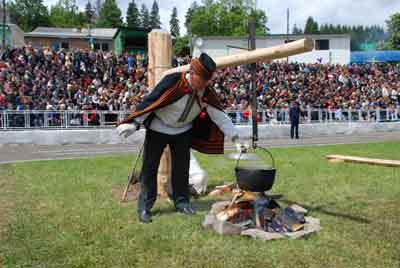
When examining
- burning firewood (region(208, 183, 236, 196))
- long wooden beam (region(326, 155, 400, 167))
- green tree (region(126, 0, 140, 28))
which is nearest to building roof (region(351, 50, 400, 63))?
long wooden beam (region(326, 155, 400, 167))

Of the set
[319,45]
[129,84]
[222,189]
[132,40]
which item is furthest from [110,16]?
[222,189]

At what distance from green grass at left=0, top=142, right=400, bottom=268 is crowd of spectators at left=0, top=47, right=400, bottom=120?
26.2 ft

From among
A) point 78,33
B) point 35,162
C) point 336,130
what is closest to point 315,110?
point 336,130

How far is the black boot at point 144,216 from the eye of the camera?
5859 mm

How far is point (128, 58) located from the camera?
83.7ft

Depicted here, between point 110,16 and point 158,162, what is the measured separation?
106704mm

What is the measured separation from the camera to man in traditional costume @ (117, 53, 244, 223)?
231 inches

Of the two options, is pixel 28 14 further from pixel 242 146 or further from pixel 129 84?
pixel 242 146

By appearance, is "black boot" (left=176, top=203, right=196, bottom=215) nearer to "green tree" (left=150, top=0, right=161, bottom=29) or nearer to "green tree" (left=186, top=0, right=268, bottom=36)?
"green tree" (left=186, top=0, right=268, bottom=36)

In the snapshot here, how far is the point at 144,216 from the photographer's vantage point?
593 cm

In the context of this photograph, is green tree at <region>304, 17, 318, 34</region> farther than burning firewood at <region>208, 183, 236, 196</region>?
Yes

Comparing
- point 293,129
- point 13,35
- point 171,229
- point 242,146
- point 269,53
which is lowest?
point 171,229

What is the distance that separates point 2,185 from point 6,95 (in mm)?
11962

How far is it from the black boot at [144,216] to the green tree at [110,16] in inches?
4128
